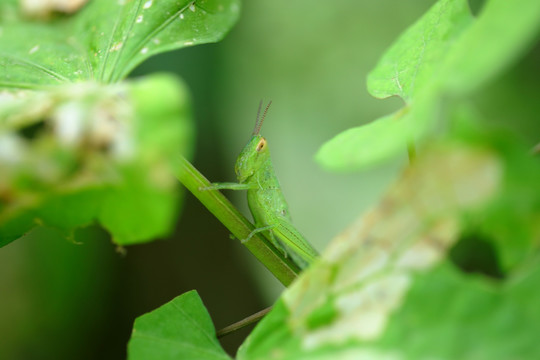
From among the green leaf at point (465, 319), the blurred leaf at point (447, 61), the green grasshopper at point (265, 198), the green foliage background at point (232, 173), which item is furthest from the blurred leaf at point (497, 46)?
the green foliage background at point (232, 173)

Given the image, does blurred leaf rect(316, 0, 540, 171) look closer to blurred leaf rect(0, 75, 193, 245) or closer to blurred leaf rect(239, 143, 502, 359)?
blurred leaf rect(239, 143, 502, 359)

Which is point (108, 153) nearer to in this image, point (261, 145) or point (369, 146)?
point (369, 146)

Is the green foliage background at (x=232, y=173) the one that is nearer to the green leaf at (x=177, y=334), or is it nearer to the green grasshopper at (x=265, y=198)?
the green grasshopper at (x=265, y=198)

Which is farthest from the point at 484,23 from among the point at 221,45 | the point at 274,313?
the point at 221,45

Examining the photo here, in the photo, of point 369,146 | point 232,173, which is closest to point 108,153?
point 369,146

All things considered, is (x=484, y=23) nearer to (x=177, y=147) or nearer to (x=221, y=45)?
(x=177, y=147)

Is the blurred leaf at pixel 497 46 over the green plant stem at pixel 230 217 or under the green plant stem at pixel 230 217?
over
